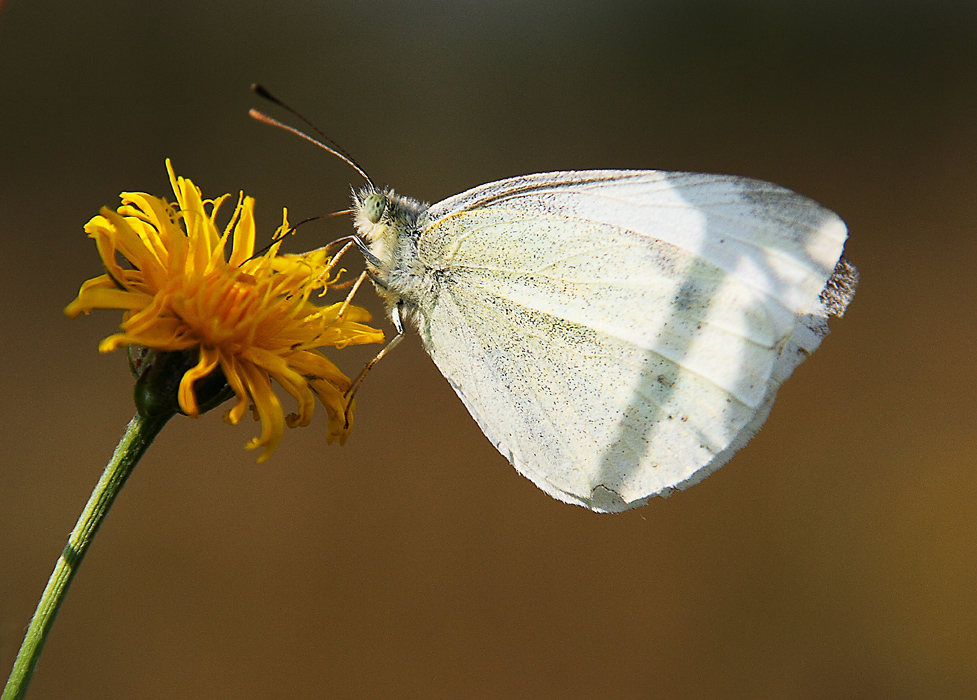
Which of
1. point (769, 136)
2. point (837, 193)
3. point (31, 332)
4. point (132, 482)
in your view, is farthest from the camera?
point (769, 136)

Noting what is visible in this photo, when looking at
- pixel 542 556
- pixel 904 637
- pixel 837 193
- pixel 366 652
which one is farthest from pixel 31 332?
pixel 837 193

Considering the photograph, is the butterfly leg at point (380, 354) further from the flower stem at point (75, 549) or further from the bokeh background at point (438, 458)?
the bokeh background at point (438, 458)

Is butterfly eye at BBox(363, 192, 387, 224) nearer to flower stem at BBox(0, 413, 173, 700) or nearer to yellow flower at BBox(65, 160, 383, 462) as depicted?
yellow flower at BBox(65, 160, 383, 462)

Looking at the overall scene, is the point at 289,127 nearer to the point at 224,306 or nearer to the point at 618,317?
the point at 224,306

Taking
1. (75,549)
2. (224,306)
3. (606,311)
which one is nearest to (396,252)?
(606,311)

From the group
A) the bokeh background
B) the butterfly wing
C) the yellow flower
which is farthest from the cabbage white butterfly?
the bokeh background

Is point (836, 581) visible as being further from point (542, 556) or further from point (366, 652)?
point (366, 652)
